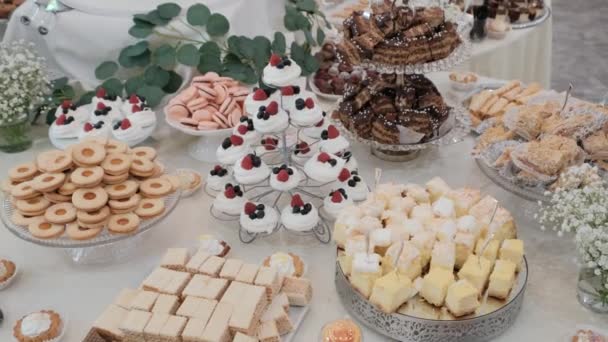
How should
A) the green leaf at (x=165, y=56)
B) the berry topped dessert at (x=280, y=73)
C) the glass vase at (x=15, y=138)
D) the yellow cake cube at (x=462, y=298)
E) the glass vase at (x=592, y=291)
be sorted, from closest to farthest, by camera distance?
the yellow cake cube at (x=462, y=298) → the glass vase at (x=592, y=291) → the berry topped dessert at (x=280, y=73) → the glass vase at (x=15, y=138) → the green leaf at (x=165, y=56)

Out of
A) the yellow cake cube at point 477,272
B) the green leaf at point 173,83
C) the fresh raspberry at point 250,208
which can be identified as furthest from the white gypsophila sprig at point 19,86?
the yellow cake cube at point 477,272

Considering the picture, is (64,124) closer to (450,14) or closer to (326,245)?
(326,245)

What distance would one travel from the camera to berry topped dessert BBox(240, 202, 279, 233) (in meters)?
1.69

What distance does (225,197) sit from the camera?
1.76m

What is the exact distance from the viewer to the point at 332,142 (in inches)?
71.0

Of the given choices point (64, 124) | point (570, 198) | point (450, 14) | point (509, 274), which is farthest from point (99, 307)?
point (450, 14)

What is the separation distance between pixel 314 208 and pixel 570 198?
0.65 meters

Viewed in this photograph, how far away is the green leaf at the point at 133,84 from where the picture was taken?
2.34 m

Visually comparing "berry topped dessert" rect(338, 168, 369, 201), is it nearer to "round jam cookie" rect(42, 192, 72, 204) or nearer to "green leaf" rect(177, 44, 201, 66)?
"round jam cookie" rect(42, 192, 72, 204)

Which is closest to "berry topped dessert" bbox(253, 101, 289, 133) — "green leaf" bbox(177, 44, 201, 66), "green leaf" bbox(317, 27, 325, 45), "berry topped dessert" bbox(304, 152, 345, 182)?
"berry topped dessert" bbox(304, 152, 345, 182)

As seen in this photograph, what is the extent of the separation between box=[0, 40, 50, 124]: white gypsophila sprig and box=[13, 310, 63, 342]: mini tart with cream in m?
0.93

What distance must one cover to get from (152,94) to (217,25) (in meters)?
0.37

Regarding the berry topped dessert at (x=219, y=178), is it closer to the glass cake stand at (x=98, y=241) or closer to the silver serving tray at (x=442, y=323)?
the glass cake stand at (x=98, y=241)

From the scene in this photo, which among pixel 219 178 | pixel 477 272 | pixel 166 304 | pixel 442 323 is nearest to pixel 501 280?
pixel 477 272
